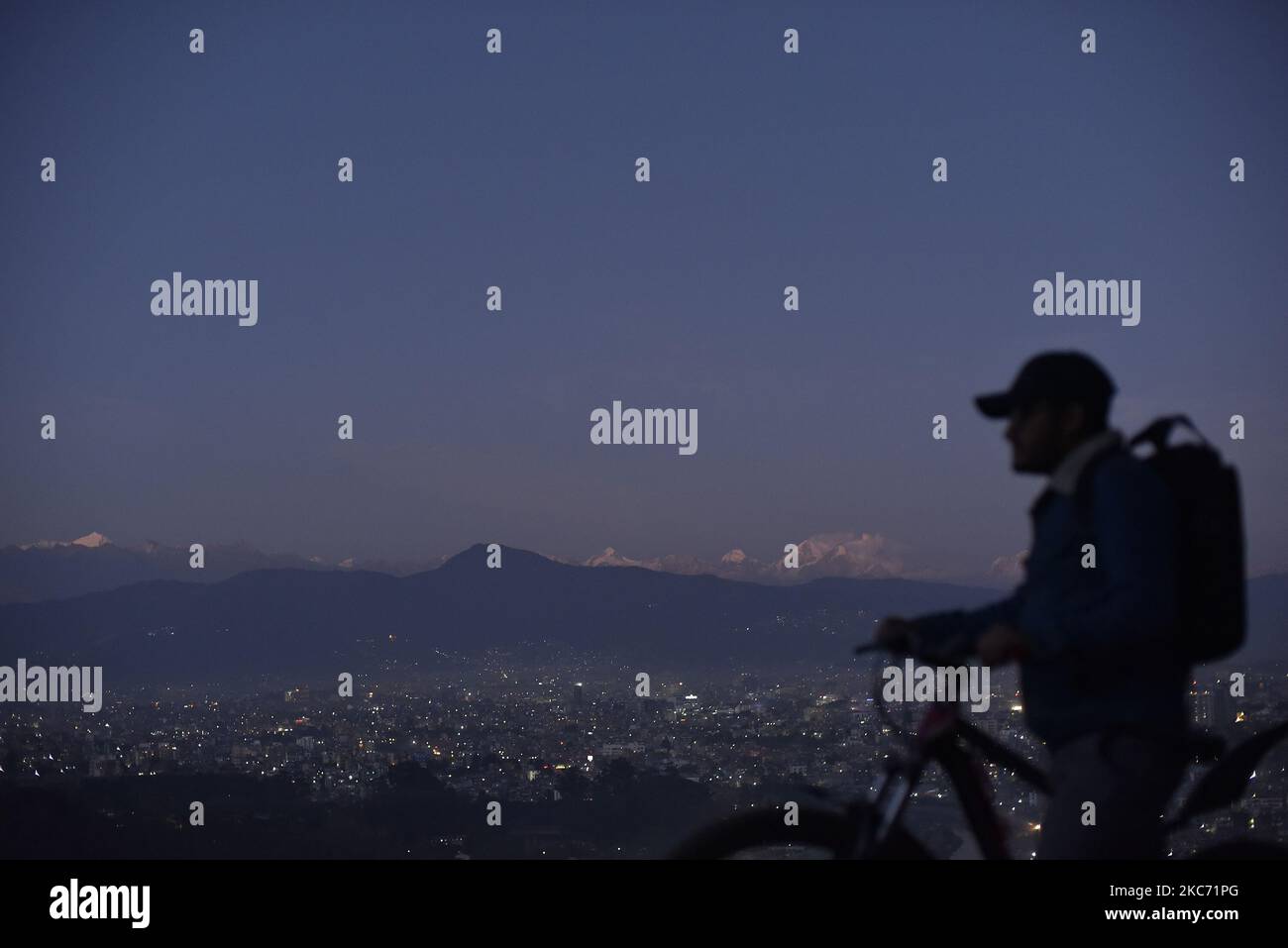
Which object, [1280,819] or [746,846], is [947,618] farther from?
[1280,819]

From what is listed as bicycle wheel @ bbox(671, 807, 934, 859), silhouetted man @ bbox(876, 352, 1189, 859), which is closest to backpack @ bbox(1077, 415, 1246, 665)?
silhouetted man @ bbox(876, 352, 1189, 859)

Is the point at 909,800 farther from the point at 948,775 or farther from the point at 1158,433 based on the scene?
the point at 1158,433

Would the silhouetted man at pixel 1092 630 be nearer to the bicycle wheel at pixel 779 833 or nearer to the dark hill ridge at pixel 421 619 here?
the bicycle wheel at pixel 779 833

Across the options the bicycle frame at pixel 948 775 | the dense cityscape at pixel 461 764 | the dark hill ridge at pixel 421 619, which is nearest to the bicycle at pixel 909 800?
the bicycle frame at pixel 948 775

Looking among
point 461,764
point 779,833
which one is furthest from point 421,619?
point 779,833

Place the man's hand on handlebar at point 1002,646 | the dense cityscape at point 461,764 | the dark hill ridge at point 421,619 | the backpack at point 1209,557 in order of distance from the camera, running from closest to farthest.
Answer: the man's hand on handlebar at point 1002,646
the backpack at point 1209,557
the dense cityscape at point 461,764
the dark hill ridge at point 421,619
